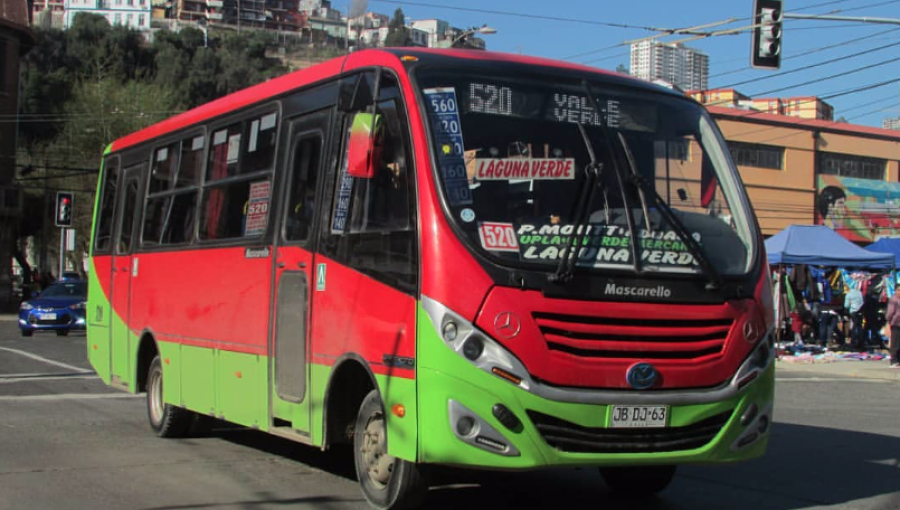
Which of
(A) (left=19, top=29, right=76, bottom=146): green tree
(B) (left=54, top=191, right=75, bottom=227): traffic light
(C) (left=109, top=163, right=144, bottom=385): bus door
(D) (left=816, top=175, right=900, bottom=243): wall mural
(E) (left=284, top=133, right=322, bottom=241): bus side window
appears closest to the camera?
(E) (left=284, top=133, right=322, bottom=241): bus side window

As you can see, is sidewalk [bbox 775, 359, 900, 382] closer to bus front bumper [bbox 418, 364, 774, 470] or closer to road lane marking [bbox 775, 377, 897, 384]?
road lane marking [bbox 775, 377, 897, 384]

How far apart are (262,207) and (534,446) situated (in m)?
3.62

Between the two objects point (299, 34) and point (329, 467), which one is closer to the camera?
point (329, 467)

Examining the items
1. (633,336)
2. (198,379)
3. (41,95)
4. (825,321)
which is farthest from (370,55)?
(41,95)

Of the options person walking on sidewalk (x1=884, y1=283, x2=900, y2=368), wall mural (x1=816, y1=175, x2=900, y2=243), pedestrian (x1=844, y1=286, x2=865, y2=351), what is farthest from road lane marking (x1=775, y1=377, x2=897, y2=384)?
wall mural (x1=816, y1=175, x2=900, y2=243)

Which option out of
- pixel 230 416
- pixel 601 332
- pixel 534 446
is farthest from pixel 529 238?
pixel 230 416

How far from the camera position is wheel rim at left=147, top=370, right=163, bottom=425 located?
37.5 ft

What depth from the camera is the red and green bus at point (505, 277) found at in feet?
20.8

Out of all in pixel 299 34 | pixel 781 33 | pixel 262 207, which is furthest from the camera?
pixel 299 34

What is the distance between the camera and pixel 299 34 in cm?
18462

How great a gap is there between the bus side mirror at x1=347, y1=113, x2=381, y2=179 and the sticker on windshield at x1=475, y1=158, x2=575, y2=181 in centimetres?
68

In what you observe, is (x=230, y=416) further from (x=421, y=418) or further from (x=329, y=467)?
(x=421, y=418)

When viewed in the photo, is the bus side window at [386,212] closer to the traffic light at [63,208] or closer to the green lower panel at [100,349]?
the green lower panel at [100,349]

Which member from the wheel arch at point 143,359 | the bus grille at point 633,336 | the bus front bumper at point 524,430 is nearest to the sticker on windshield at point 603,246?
the bus grille at point 633,336
